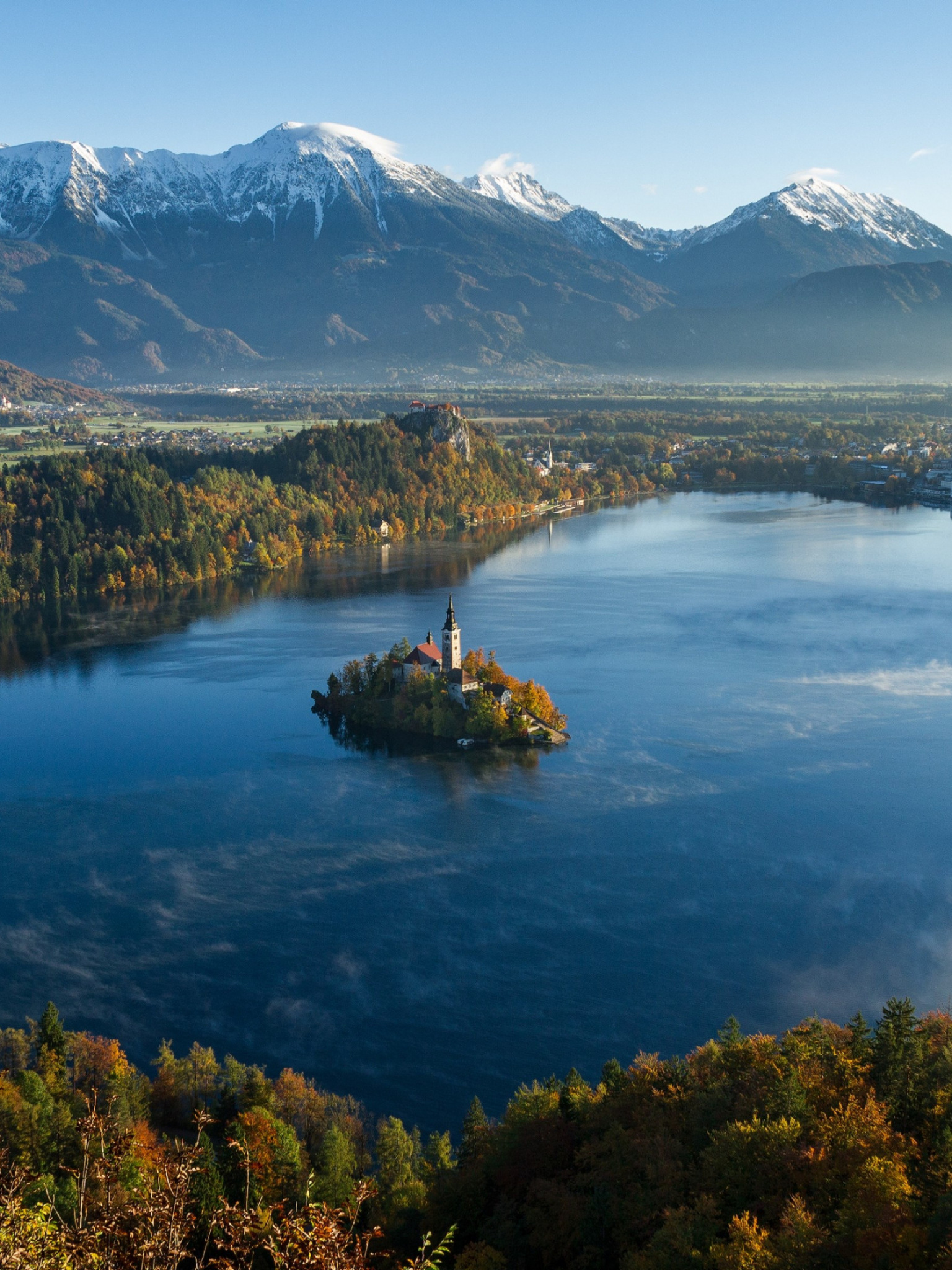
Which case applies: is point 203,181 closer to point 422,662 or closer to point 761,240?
point 761,240

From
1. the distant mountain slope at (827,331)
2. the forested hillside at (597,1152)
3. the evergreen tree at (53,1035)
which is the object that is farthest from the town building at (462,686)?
the distant mountain slope at (827,331)

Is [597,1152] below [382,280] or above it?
below

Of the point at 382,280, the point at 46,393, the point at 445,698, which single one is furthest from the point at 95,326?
the point at 445,698

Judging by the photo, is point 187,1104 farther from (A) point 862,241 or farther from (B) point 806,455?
(A) point 862,241

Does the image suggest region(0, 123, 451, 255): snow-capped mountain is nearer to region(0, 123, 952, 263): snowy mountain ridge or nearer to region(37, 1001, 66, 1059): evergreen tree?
region(0, 123, 952, 263): snowy mountain ridge

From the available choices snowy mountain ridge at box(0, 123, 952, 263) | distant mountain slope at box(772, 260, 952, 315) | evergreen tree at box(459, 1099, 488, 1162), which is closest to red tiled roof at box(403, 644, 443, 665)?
evergreen tree at box(459, 1099, 488, 1162)

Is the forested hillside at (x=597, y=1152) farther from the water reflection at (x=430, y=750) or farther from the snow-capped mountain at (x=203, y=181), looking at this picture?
the snow-capped mountain at (x=203, y=181)
